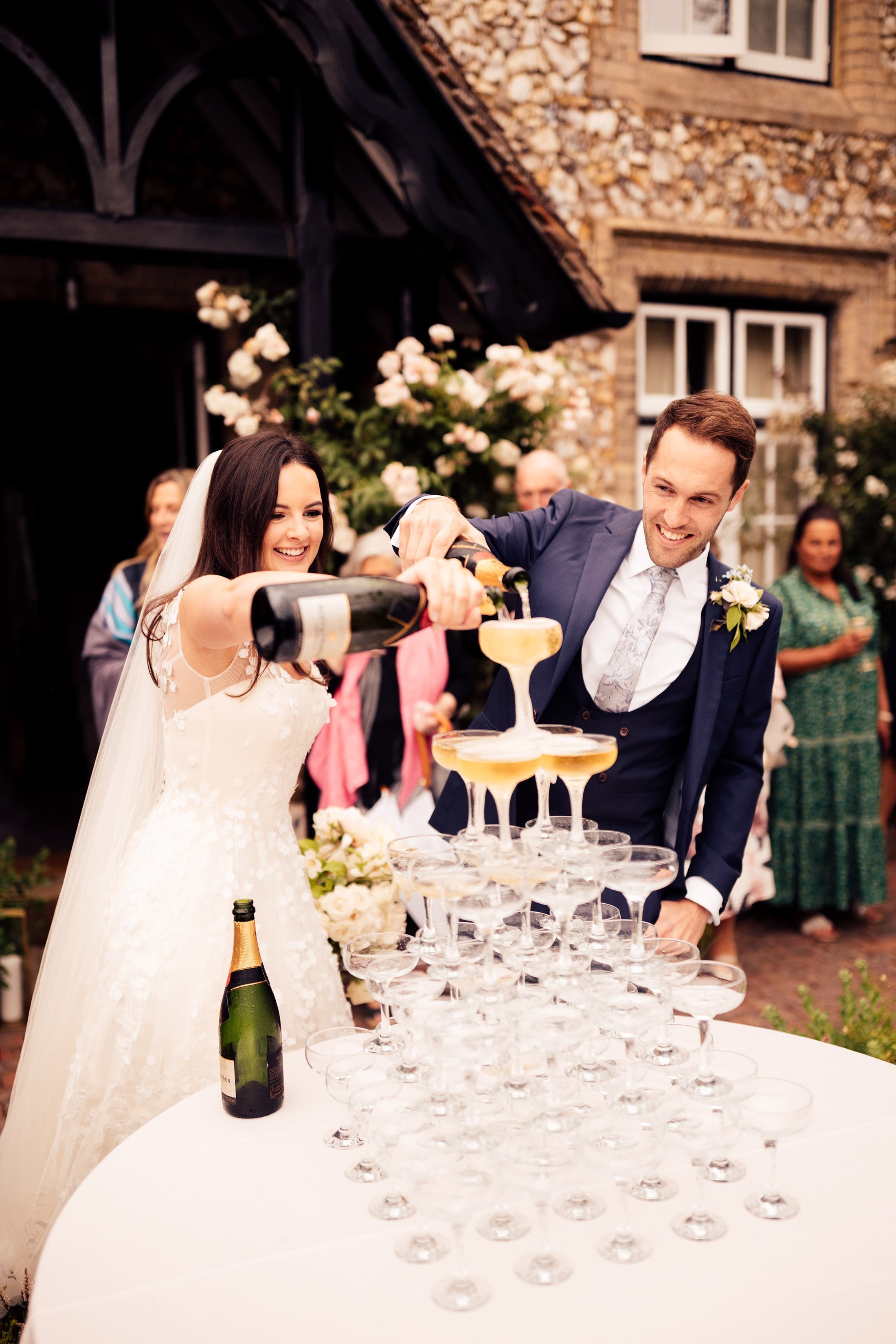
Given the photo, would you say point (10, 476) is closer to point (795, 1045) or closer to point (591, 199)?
point (591, 199)

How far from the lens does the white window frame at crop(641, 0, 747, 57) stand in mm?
6625

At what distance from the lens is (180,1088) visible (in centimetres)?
226

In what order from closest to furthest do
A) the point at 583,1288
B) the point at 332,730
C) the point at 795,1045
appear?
the point at 583,1288, the point at 795,1045, the point at 332,730

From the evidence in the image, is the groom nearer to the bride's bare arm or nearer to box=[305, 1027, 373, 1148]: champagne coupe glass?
the bride's bare arm

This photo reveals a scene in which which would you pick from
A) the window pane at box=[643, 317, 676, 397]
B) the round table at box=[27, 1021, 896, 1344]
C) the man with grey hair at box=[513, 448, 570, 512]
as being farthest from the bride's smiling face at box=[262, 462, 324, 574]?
→ the window pane at box=[643, 317, 676, 397]

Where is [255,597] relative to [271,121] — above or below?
below

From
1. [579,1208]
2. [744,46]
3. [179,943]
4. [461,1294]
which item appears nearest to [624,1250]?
[579,1208]

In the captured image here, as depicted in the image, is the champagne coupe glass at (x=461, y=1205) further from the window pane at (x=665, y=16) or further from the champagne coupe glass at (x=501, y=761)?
the window pane at (x=665, y=16)

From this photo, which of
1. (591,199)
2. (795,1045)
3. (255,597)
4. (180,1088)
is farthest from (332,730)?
(591,199)

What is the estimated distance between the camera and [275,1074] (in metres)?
1.84

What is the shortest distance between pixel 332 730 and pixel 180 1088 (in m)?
2.38

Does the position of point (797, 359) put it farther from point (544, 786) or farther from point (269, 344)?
point (544, 786)

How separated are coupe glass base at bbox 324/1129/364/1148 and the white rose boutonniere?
1367mm

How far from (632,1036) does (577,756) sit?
1.29 ft
